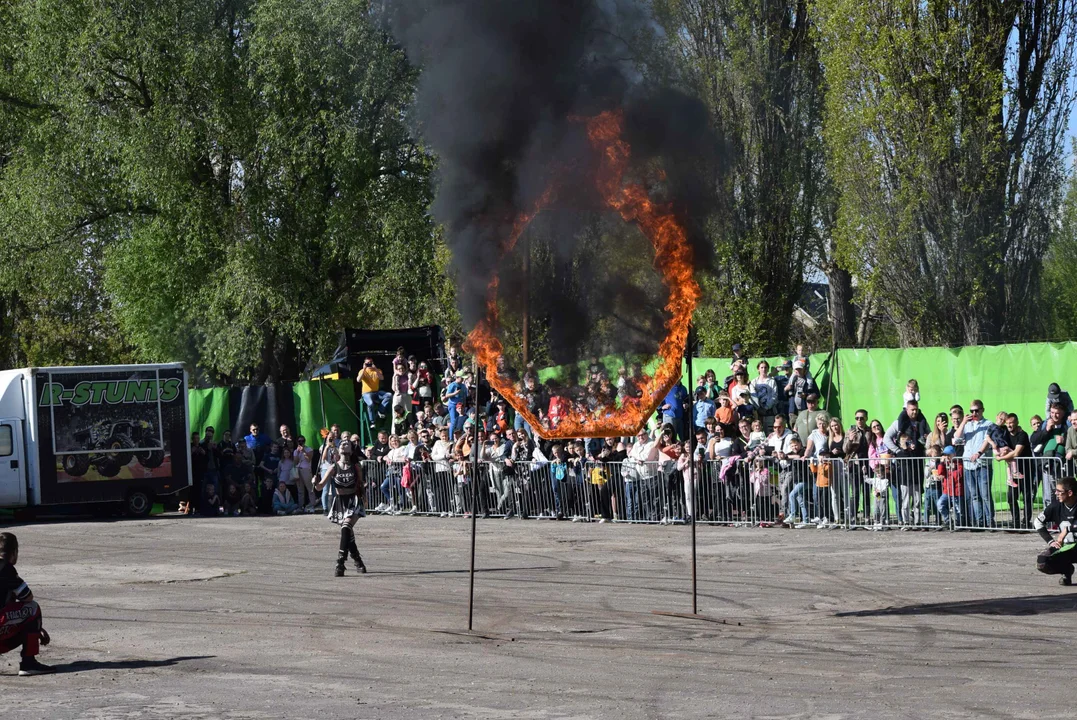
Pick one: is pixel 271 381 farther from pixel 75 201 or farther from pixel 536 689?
pixel 536 689

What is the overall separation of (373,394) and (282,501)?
3.15 m

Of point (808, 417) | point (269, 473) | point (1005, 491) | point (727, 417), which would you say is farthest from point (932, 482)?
point (269, 473)

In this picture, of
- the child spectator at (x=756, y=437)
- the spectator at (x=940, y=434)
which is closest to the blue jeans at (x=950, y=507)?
the spectator at (x=940, y=434)

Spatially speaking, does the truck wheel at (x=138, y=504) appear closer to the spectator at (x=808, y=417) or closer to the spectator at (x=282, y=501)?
the spectator at (x=282, y=501)

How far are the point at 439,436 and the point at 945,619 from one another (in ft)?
53.7

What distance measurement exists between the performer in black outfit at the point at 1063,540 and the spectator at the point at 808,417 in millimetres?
8201

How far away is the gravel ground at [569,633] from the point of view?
8.69 meters

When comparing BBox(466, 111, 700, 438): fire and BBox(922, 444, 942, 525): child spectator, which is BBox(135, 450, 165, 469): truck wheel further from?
BBox(466, 111, 700, 438): fire

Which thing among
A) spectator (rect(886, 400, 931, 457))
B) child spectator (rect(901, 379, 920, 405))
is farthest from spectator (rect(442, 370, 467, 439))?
spectator (rect(886, 400, 931, 457))

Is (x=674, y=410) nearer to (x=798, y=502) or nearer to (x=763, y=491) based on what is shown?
(x=763, y=491)

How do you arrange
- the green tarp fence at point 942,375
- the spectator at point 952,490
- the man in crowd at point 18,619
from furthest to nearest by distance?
the green tarp fence at point 942,375 → the spectator at point 952,490 → the man in crowd at point 18,619

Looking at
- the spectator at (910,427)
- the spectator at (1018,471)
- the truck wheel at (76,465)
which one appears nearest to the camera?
the spectator at (1018,471)

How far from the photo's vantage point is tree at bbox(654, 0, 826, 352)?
2883cm

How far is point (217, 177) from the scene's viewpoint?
3466 centimetres
